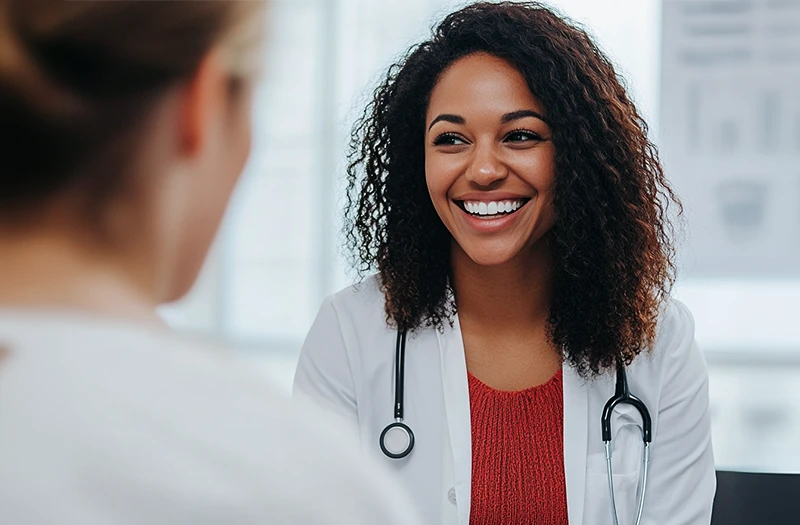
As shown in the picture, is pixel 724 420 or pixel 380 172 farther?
pixel 724 420

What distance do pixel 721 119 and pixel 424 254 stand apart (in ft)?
6.22

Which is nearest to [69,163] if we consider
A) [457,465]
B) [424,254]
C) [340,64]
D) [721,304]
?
[457,465]

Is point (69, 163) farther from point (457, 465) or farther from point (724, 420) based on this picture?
point (724, 420)

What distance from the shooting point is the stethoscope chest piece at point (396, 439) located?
4.25 ft

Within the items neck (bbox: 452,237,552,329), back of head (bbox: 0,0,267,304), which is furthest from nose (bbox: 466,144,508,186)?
back of head (bbox: 0,0,267,304)

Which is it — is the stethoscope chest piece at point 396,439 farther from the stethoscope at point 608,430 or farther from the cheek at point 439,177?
the cheek at point 439,177

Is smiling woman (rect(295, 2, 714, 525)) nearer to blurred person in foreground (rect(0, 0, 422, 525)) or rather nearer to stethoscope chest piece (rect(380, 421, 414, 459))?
stethoscope chest piece (rect(380, 421, 414, 459))

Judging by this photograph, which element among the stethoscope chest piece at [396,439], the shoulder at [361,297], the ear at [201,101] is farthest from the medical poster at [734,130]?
the ear at [201,101]

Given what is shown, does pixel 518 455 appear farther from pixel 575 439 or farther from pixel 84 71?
pixel 84 71

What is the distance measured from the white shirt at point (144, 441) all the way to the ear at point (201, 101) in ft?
0.27

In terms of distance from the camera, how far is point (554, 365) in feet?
4.55

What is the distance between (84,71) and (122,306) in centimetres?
10

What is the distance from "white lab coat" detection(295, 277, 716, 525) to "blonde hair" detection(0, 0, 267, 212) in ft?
2.99

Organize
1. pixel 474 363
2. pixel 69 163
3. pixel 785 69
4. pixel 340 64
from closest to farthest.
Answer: pixel 69 163 → pixel 474 363 → pixel 785 69 → pixel 340 64
